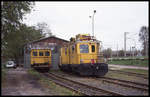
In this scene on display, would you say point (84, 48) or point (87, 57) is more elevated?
point (84, 48)

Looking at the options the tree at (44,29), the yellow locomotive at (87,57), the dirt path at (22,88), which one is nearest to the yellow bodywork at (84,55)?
the yellow locomotive at (87,57)

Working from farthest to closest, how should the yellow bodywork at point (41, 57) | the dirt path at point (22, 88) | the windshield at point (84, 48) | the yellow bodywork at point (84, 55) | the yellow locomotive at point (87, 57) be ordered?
the yellow bodywork at point (41, 57) → the windshield at point (84, 48) → the yellow bodywork at point (84, 55) → the yellow locomotive at point (87, 57) → the dirt path at point (22, 88)

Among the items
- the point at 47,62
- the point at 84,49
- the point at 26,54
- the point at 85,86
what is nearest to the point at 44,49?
the point at 47,62

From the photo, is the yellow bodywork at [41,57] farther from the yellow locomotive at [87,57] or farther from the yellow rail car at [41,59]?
the yellow locomotive at [87,57]

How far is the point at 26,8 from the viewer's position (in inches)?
549

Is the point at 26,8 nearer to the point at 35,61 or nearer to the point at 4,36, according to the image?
the point at 4,36

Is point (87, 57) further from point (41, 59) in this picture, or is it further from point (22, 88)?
point (41, 59)

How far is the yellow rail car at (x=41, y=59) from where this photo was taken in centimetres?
2280

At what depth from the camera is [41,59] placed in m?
23.3

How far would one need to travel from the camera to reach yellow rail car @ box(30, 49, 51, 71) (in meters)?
22.8

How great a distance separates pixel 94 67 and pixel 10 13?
7451mm

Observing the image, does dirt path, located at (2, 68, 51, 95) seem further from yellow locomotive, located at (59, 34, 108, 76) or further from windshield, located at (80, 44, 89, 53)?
windshield, located at (80, 44, 89, 53)

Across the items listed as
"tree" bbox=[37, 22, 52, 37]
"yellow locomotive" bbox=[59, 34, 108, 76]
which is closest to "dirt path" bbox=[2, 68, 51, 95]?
"yellow locomotive" bbox=[59, 34, 108, 76]

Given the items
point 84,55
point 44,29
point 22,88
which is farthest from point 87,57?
point 44,29
